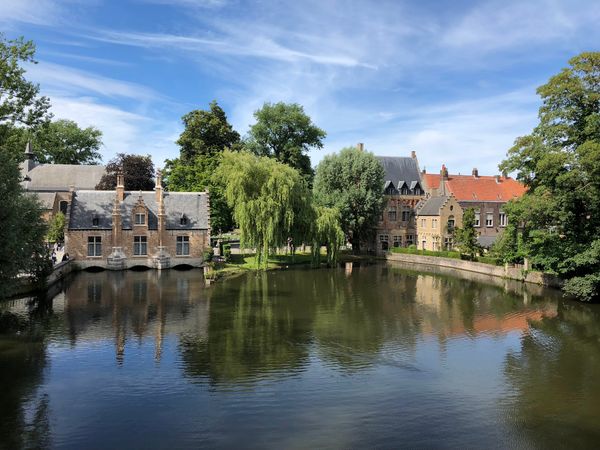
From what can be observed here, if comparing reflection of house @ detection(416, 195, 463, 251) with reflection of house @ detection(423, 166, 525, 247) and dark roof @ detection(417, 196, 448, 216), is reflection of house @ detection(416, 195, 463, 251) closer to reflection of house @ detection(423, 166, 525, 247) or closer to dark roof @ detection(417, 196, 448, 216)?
dark roof @ detection(417, 196, 448, 216)

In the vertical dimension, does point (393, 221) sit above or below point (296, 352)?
above

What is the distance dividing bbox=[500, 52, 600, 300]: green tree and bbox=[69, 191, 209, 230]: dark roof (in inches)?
999

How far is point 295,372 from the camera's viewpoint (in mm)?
15461

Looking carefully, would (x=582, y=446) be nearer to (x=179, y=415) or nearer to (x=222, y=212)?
(x=179, y=415)

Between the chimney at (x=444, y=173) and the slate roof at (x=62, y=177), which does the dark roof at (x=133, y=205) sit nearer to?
the slate roof at (x=62, y=177)

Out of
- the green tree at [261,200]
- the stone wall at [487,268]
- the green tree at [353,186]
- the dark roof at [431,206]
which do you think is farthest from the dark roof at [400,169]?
the green tree at [261,200]

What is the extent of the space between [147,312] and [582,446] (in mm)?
18981

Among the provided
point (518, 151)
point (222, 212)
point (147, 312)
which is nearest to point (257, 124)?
point (222, 212)

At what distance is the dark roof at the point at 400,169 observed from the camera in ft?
192

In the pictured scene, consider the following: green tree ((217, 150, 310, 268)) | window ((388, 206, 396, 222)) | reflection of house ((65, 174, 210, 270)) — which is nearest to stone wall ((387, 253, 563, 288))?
window ((388, 206, 396, 222))

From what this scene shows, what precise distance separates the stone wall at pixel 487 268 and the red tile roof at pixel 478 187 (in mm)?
10339

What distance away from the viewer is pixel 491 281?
120 feet

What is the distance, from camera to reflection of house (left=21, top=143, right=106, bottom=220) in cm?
5559

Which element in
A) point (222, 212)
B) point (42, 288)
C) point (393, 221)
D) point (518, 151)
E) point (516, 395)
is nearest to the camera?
point (516, 395)
